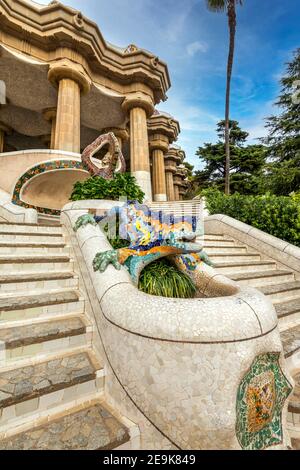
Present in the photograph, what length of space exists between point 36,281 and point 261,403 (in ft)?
8.79

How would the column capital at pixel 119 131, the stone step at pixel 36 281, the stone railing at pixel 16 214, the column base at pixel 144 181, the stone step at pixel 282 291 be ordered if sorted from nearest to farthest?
the stone step at pixel 36 281 → the stone step at pixel 282 291 → the stone railing at pixel 16 214 → the column base at pixel 144 181 → the column capital at pixel 119 131

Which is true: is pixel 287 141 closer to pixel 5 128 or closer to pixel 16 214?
pixel 16 214

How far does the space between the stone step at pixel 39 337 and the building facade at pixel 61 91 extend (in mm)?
5749

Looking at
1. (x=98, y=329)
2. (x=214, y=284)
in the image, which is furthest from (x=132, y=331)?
(x=214, y=284)

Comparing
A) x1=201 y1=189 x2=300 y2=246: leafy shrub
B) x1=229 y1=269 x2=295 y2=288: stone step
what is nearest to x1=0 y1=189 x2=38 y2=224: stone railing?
x1=229 y1=269 x2=295 y2=288: stone step

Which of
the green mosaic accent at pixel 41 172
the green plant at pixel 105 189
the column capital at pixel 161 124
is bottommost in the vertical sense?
the green plant at pixel 105 189

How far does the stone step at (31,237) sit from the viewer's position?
3.67 meters

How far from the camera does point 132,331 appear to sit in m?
1.74

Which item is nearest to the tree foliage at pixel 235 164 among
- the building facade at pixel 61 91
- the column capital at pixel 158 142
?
the column capital at pixel 158 142

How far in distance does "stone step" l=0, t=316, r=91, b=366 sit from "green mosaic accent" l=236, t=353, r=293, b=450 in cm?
156

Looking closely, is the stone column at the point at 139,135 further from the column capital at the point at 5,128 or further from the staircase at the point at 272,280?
the staircase at the point at 272,280

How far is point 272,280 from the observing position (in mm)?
4473

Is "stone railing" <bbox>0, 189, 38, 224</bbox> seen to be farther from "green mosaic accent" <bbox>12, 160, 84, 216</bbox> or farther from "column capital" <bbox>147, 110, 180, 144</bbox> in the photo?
"column capital" <bbox>147, 110, 180, 144</bbox>

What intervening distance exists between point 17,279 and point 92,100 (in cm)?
1611
